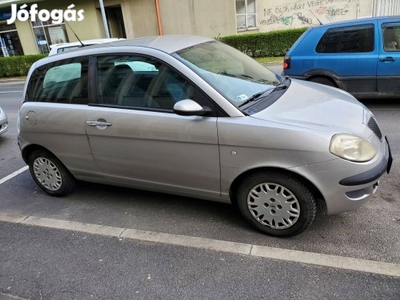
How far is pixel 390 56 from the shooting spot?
576cm

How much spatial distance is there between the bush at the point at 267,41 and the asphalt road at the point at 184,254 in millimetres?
12048

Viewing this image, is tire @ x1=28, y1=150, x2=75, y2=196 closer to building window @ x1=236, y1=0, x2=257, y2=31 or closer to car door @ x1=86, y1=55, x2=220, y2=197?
car door @ x1=86, y1=55, x2=220, y2=197

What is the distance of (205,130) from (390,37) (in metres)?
4.71

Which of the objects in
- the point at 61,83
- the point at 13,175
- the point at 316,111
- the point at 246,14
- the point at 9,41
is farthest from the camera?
the point at 9,41

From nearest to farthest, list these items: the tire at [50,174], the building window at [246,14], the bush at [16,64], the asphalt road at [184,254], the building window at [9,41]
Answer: the asphalt road at [184,254], the tire at [50,174], the building window at [246,14], the bush at [16,64], the building window at [9,41]

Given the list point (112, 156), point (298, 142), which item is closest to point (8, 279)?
point (112, 156)

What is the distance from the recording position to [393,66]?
227 inches

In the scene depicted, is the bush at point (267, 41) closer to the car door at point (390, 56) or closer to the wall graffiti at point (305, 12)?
the wall graffiti at point (305, 12)

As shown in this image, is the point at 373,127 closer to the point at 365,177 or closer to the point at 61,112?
the point at 365,177

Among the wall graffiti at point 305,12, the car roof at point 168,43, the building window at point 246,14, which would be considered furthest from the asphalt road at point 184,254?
the building window at point 246,14

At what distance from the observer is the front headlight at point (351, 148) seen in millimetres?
2543

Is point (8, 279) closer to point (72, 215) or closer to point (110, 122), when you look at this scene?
point (72, 215)

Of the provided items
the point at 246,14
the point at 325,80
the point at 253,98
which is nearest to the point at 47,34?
the point at 246,14

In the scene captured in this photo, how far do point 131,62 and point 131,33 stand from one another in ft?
52.3
